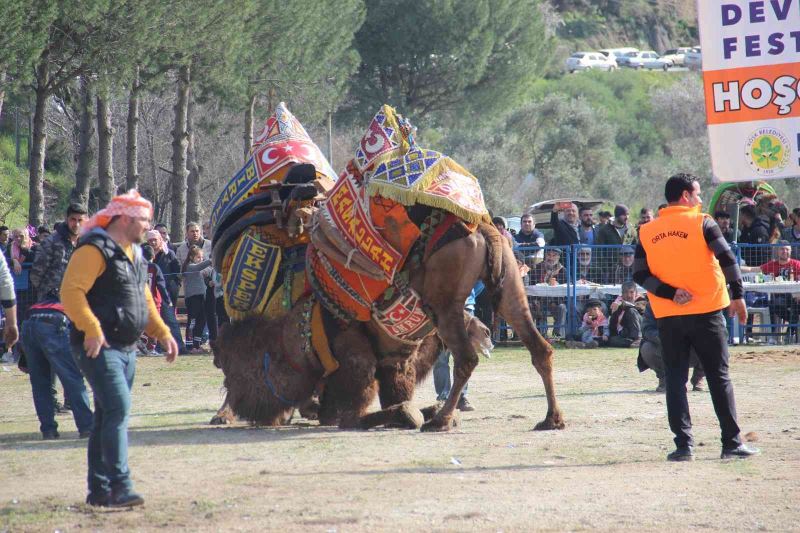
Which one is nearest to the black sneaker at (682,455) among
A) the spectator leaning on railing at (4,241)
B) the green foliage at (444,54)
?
the spectator leaning on railing at (4,241)

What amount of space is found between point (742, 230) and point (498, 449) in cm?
1102

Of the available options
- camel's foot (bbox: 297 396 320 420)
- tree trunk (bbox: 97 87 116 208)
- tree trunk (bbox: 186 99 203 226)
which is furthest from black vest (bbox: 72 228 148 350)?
tree trunk (bbox: 186 99 203 226)

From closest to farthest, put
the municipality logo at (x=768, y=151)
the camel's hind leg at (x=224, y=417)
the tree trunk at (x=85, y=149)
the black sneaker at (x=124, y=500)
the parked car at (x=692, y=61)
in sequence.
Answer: the black sneaker at (x=124, y=500), the camel's hind leg at (x=224, y=417), the municipality logo at (x=768, y=151), the tree trunk at (x=85, y=149), the parked car at (x=692, y=61)

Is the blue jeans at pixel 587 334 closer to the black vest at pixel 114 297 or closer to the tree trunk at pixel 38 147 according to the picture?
the tree trunk at pixel 38 147

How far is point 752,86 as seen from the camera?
50.3 feet

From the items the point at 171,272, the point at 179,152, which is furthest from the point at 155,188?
the point at 171,272

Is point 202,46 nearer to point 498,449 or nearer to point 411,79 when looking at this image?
point 411,79

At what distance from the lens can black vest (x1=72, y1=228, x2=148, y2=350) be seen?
6.74m

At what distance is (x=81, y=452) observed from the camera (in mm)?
8742

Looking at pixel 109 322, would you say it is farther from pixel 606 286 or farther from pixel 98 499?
pixel 606 286

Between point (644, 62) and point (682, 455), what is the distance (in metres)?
72.9

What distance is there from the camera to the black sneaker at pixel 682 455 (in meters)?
8.03

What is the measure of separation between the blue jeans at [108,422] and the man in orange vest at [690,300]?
3.59 metres

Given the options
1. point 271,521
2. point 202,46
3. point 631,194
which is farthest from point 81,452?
point 631,194
